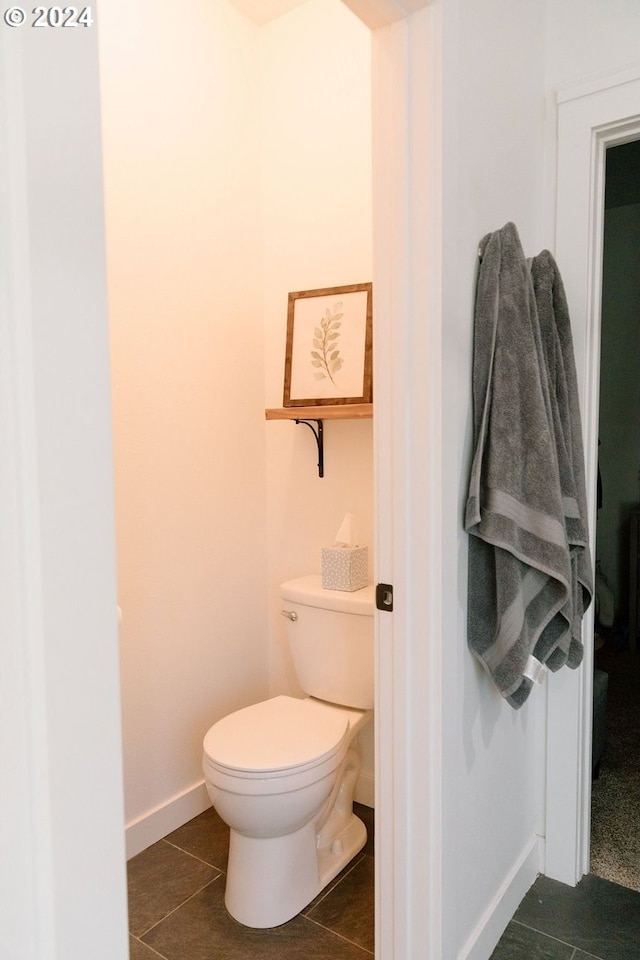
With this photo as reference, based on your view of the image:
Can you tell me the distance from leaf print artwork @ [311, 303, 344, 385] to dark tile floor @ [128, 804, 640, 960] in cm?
149

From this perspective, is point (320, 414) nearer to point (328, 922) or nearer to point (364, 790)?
point (364, 790)

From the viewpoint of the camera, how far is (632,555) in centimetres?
389

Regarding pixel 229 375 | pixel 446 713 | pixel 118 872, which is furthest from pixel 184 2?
pixel 118 872

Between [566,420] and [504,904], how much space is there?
1199mm

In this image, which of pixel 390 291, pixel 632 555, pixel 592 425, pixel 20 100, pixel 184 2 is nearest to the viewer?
pixel 20 100

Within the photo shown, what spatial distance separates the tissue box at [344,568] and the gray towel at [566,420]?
0.68 meters

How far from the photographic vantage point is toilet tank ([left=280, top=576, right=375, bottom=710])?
1.96 m

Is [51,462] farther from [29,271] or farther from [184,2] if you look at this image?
[184,2]

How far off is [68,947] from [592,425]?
63.0 inches

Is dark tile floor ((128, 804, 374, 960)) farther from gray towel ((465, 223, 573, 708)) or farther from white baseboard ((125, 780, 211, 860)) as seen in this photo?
gray towel ((465, 223, 573, 708))

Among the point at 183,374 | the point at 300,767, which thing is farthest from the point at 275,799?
the point at 183,374

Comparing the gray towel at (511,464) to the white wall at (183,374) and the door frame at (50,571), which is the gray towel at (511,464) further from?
the white wall at (183,374)

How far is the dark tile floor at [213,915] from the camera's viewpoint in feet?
5.26

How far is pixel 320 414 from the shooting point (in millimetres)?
2035
